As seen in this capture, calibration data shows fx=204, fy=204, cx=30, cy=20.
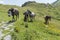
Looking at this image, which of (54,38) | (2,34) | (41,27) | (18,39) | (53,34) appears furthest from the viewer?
(41,27)

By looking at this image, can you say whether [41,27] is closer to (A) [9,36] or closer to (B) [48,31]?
(B) [48,31]

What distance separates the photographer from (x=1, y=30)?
29.6 meters

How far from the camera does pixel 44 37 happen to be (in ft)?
93.9

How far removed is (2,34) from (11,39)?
2827 mm

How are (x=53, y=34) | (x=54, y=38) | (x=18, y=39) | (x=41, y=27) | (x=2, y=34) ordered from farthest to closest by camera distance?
(x=41, y=27) → (x=53, y=34) → (x=54, y=38) → (x=2, y=34) → (x=18, y=39)

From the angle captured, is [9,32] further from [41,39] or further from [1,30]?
[41,39]

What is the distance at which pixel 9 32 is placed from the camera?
90.7 feet

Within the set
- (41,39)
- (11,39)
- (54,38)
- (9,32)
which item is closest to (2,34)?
(9,32)

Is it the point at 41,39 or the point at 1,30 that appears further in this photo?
the point at 1,30

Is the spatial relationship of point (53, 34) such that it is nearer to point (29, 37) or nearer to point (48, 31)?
point (48, 31)

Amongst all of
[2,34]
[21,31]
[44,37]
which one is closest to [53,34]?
[44,37]

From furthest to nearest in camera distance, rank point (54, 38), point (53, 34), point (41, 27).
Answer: point (41, 27) → point (53, 34) → point (54, 38)

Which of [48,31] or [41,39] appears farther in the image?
[48,31]

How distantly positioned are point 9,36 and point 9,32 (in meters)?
1.79
